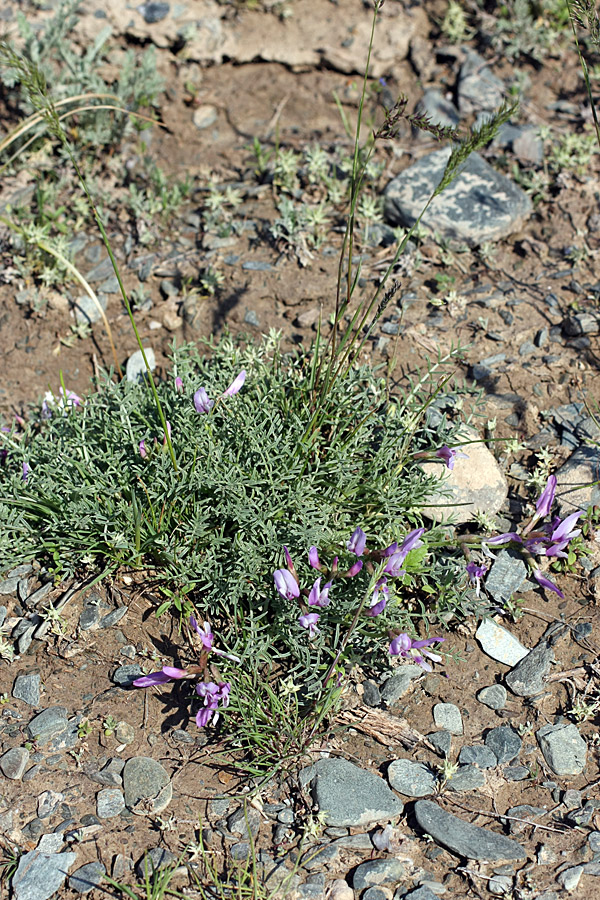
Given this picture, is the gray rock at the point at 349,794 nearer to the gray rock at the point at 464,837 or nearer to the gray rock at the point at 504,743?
the gray rock at the point at 464,837

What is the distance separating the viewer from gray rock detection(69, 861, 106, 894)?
2467 mm

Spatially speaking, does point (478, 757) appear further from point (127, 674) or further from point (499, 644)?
point (127, 674)

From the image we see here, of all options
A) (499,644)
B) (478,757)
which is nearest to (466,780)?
(478,757)

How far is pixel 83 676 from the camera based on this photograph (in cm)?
304

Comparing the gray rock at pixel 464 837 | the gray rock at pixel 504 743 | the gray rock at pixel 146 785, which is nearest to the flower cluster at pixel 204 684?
the gray rock at pixel 146 785

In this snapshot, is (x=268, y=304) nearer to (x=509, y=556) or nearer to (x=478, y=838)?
(x=509, y=556)

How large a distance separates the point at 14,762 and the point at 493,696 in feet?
5.83

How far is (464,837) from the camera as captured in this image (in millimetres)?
2564

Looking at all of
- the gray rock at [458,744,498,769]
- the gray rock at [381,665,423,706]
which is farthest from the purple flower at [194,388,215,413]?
the gray rock at [458,744,498,769]

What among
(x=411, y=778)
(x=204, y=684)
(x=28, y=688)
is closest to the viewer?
(x=204, y=684)

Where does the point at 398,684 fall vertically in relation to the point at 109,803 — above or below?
below

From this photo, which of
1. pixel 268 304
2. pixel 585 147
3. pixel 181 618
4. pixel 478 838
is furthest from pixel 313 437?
pixel 585 147

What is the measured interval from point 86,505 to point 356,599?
1147 millimetres

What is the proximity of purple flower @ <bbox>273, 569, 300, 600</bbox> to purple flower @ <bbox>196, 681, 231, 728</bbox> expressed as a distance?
37cm
